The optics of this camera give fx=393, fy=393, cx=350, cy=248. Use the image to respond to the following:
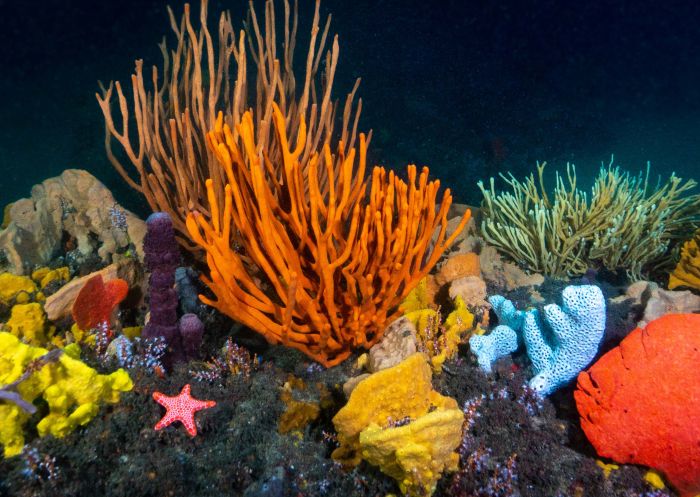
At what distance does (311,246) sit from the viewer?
227 cm

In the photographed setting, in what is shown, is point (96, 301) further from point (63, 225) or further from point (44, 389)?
point (63, 225)

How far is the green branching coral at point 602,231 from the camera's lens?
4.00m

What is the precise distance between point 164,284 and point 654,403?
2.68 m

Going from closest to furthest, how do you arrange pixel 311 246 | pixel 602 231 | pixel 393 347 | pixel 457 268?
1. pixel 311 246
2. pixel 393 347
3. pixel 457 268
4. pixel 602 231

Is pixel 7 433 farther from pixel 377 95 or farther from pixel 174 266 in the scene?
pixel 377 95

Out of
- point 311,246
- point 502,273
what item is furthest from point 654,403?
point 502,273

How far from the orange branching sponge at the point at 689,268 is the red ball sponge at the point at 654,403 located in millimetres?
1954

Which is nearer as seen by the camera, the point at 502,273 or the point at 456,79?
the point at 502,273

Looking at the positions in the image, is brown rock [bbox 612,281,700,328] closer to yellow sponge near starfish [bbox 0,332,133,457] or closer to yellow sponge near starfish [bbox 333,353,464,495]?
yellow sponge near starfish [bbox 333,353,464,495]

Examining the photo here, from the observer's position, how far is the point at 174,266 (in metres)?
2.40

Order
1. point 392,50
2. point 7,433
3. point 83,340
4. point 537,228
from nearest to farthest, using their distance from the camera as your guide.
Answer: point 7,433
point 83,340
point 537,228
point 392,50

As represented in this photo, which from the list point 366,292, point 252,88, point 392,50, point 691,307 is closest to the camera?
point 366,292

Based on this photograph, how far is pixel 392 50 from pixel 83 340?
16.9m

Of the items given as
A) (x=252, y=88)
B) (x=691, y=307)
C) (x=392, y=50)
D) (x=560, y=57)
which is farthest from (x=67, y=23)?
(x=691, y=307)
